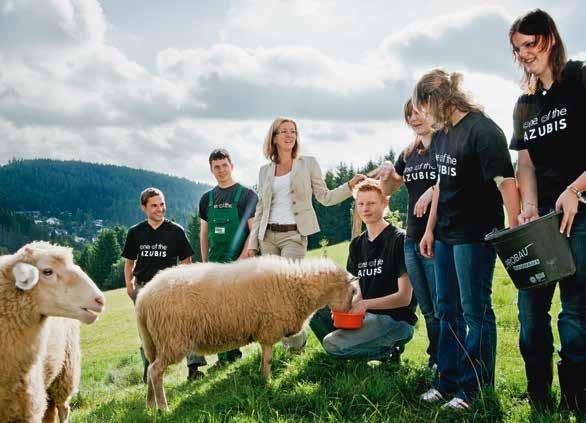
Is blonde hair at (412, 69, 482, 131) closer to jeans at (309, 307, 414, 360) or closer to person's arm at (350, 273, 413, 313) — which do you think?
person's arm at (350, 273, 413, 313)

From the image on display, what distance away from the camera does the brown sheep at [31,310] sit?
3949 mm

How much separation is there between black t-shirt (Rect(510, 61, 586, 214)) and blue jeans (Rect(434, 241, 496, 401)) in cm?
63

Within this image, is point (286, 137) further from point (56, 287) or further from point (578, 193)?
point (578, 193)

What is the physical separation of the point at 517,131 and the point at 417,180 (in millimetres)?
1246

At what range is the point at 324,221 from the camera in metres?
58.7

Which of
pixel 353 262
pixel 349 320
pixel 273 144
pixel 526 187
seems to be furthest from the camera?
pixel 273 144

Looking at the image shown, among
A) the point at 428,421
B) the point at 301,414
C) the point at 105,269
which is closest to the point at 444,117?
the point at 428,421

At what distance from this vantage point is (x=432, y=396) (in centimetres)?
→ 414

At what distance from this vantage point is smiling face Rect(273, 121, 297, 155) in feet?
20.2

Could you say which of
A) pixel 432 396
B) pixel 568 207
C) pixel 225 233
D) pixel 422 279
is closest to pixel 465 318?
pixel 432 396

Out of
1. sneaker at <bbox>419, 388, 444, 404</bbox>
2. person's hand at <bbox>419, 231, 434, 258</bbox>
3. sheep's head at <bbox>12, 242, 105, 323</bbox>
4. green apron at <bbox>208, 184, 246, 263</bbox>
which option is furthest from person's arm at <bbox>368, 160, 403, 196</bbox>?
sheep's head at <bbox>12, 242, 105, 323</bbox>

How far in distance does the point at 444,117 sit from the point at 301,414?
2.74 meters

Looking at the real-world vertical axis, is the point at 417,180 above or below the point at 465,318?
above

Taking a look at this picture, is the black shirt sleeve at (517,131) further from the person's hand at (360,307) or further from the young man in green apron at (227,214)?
the young man in green apron at (227,214)
